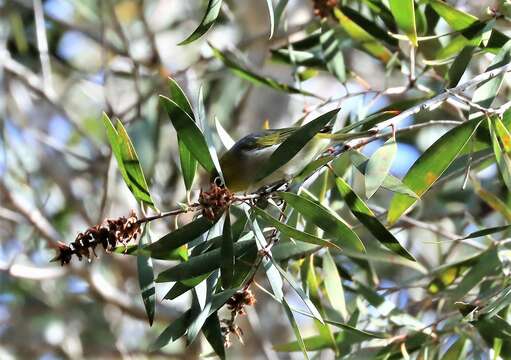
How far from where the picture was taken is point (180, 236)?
0.94m

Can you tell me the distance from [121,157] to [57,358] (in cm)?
221

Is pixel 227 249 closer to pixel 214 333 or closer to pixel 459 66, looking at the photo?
pixel 214 333

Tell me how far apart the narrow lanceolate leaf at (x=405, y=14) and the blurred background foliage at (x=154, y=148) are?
0.90ft

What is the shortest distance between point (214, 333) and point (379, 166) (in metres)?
0.28

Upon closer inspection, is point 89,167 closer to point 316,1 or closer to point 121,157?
point 316,1

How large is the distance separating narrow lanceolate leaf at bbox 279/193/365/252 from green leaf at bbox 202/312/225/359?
0.17 meters

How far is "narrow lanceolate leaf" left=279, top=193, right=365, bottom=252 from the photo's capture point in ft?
3.10

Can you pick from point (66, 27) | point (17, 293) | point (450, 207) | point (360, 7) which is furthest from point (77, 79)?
point (360, 7)

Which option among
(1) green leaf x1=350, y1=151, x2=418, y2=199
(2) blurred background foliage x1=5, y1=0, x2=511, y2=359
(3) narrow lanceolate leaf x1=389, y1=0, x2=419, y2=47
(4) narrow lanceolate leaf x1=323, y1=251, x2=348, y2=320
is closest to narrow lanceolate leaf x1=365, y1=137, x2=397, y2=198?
(1) green leaf x1=350, y1=151, x2=418, y2=199

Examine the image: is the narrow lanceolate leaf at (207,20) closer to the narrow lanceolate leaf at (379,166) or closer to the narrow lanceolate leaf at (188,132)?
the narrow lanceolate leaf at (188,132)

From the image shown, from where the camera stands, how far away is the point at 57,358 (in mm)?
3014

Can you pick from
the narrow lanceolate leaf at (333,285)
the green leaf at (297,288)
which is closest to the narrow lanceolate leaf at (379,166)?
the green leaf at (297,288)

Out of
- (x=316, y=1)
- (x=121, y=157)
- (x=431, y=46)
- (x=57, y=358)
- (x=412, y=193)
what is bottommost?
(x=57, y=358)

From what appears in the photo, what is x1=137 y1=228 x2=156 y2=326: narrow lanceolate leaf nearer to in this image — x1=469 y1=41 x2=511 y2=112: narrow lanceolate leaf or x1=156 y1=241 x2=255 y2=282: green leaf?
x1=156 y1=241 x2=255 y2=282: green leaf
